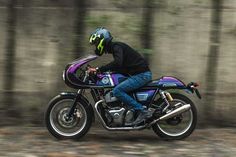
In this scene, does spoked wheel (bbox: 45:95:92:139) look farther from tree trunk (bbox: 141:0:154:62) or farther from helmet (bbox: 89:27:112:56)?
tree trunk (bbox: 141:0:154:62)

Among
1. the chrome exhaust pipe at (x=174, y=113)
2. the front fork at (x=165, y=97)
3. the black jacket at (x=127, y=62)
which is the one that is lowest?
the chrome exhaust pipe at (x=174, y=113)

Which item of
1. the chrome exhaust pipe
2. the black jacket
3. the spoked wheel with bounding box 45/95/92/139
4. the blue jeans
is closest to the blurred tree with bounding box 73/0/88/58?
the black jacket

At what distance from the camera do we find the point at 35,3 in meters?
8.70

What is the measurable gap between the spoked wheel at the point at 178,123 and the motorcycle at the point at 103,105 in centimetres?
2

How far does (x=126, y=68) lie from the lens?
312 inches

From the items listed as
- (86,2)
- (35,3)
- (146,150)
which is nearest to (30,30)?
(35,3)

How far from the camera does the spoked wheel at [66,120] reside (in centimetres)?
796

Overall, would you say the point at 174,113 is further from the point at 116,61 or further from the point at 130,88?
the point at 116,61

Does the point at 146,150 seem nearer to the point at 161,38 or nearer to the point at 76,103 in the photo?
the point at 76,103

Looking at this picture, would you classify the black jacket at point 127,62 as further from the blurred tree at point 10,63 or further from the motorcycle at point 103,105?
the blurred tree at point 10,63

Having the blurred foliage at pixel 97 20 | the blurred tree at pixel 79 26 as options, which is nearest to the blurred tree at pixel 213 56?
the blurred foliage at pixel 97 20

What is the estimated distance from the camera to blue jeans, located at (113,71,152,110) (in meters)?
7.81

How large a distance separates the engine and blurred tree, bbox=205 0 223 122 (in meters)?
1.80

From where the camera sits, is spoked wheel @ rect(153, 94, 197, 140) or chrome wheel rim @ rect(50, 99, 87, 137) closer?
chrome wheel rim @ rect(50, 99, 87, 137)
